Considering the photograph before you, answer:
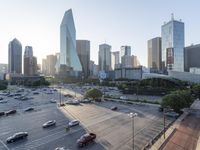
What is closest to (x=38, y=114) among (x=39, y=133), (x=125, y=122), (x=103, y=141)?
(x=39, y=133)

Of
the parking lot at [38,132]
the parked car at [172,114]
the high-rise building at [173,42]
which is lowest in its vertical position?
the parking lot at [38,132]

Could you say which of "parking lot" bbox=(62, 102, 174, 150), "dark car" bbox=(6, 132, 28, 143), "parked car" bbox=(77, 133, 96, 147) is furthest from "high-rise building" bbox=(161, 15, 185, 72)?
"dark car" bbox=(6, 132, 28, 143)

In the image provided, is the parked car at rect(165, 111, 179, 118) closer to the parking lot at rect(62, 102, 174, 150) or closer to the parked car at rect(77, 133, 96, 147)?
the parking lot at rect(62, 102, 174, 150)

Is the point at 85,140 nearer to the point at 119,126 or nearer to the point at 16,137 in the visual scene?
the point at 16,137

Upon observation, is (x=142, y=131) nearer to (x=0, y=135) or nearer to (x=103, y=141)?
(x=103, y=141)

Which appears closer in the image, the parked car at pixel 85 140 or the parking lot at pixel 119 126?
the parked car at pixel 85 140

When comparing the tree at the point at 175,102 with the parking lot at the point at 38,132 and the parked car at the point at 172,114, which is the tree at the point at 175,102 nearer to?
the parked car at the point at 172,114

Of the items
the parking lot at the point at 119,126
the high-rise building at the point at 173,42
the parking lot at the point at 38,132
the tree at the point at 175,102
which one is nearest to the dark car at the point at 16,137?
the parking lot at the point at 38,132

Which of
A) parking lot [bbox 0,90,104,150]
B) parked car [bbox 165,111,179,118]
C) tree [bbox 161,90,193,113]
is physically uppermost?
tree [bbox 161,90,193,113]
